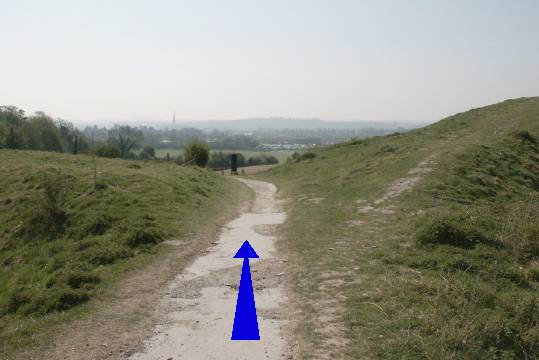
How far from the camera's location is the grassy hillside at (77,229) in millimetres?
9594

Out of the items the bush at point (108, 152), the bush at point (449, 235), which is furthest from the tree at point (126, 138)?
the bush at point (449, 235)

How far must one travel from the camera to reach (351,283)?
9891 millimetres

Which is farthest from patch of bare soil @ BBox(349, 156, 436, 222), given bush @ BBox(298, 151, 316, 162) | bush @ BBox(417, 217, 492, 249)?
bush @ BBox(298, 151, 316, 162)

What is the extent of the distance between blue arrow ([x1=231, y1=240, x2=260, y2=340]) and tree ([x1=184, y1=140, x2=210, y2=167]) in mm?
25647

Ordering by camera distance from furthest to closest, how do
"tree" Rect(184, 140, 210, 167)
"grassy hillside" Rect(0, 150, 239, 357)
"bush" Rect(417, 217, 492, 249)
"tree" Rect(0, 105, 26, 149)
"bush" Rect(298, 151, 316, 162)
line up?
"tree" Rect(0, 105, 26, 149) → "bush" Rect(298, 151, 316, 162) → "tree" Rect(184, 140, 210, 167) → "bush" Rect(417, 217, 492, 249) → "grassy hillside" Rect(0, 150, 239, 357)

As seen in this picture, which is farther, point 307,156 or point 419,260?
point 307,156

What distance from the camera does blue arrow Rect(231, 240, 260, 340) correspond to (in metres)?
7.80

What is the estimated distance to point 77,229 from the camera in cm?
1508

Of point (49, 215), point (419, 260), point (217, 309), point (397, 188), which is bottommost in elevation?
point (217, 309)

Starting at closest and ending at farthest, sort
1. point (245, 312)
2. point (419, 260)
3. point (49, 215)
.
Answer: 1. point (245, 312)
2. point (419, 260)
3. point (49, 215)

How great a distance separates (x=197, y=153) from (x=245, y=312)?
28.9 meters

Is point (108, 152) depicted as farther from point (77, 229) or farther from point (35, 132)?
point (35, 132)

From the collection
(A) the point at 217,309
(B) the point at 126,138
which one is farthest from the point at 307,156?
(B) the point at 126,138

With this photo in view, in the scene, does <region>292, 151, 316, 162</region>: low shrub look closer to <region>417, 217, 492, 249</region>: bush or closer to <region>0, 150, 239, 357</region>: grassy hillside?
<region>0, 150, 239, 357</region>: grassy hillside
